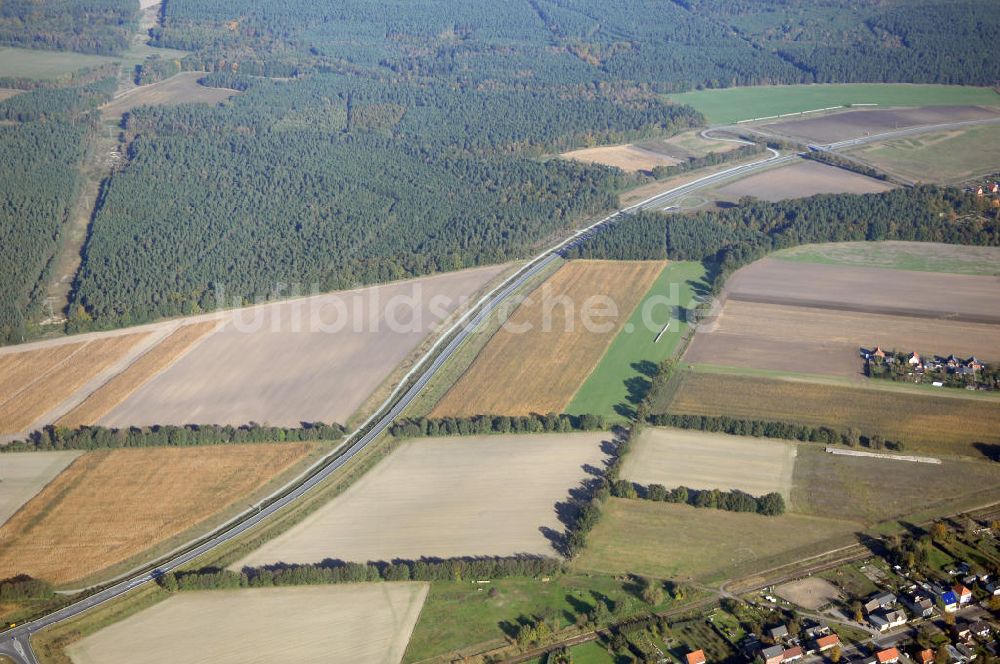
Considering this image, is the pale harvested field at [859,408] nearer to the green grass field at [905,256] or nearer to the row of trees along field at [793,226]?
the row of trees along field at [793,226]

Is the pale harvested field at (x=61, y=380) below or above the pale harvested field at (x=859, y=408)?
above

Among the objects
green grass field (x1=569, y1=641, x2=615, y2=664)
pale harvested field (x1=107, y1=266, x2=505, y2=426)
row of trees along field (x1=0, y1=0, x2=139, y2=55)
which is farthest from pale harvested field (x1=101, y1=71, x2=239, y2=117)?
green grass field (x1=569, y1=641, x2=615, y2=664)

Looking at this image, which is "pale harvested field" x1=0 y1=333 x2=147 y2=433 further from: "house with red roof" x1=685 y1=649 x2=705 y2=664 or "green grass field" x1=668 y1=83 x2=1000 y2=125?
"green grass field" x1=668 y1=83 x2=1000 y2=125

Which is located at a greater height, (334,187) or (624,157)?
(624,157)

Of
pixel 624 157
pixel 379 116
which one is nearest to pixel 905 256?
pixel 624 157

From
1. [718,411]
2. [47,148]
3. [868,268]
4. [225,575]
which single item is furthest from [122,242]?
[868,268]

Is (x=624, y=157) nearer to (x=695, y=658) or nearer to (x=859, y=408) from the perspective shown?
(x=859, y=408)

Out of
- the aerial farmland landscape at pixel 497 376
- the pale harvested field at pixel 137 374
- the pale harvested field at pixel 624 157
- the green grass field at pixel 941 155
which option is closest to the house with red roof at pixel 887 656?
the aerial farmland landscape at pixel 497 376

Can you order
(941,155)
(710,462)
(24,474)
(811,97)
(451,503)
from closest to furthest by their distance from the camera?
(451,503) < (710,462) < (24,474) < (941,155) < (811,97)
